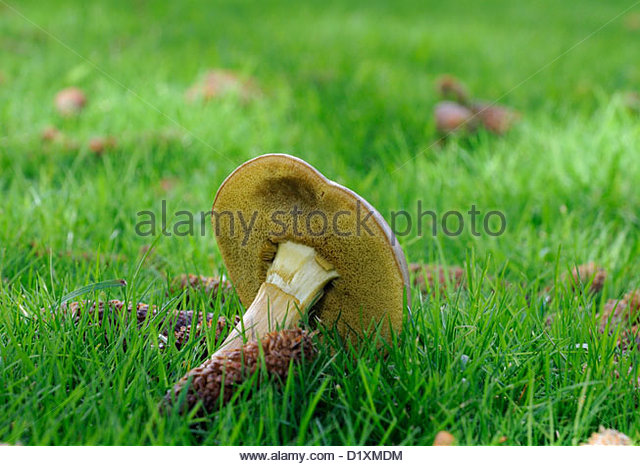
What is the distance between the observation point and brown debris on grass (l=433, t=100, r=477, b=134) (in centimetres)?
362

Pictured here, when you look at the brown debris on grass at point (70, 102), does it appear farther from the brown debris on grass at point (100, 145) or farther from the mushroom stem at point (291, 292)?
the mushroom stem at point (291, 292)

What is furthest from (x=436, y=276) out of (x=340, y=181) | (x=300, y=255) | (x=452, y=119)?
(x=452, y=119)

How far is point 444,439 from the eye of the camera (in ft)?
4.19

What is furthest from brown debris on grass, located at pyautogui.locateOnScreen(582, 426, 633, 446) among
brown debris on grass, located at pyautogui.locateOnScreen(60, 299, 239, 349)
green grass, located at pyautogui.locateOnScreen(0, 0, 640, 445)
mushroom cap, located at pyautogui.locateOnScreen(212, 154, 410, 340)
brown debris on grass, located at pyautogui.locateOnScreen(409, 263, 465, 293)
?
brown debris on grass, located at pyautogui.locateOnScreen(60, 299, 239, 349)

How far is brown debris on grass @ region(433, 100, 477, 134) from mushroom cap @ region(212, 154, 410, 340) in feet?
7.43

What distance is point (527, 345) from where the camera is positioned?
158cm

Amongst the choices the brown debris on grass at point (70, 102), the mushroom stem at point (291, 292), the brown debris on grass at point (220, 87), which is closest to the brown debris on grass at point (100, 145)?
the brown debris on grass at point (70, 102)

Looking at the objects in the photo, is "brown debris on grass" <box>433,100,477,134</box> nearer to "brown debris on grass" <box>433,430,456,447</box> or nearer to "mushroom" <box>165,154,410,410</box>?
"mushroom" <box>165,154,410,410</box>

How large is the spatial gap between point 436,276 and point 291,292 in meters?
0.65

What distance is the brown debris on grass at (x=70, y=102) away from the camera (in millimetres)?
3701

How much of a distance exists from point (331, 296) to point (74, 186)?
1702 millimetres
